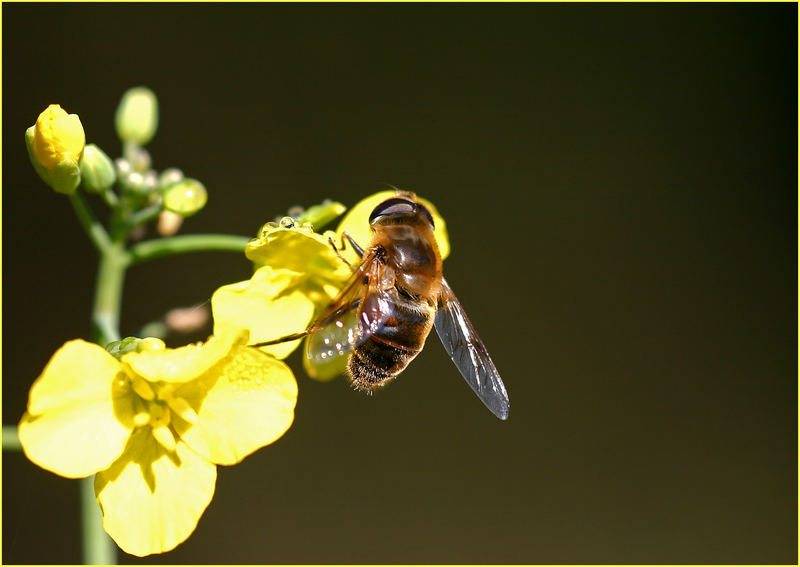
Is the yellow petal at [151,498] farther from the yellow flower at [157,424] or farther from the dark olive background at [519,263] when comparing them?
the dark olive background at [519,263]

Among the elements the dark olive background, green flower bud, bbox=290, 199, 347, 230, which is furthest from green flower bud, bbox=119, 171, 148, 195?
the dark olive background

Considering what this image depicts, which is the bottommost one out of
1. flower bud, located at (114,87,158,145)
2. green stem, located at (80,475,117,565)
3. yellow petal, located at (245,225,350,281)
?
green stem, located at (80,475,117,565)

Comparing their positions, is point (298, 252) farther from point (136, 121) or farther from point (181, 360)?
point (136, 121)

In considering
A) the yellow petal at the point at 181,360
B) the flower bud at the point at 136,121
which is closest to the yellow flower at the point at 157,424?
the yellow petal at the point at 181,360

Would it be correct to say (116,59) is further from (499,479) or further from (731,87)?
(731,87)

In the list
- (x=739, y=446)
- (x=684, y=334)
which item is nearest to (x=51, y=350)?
(x=684, y=334)

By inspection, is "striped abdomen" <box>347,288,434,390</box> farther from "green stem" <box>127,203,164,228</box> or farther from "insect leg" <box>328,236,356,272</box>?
"green stem" <box>127,203,164,228</box>

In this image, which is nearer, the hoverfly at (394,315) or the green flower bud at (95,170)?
the hoverfly at (394,315)
